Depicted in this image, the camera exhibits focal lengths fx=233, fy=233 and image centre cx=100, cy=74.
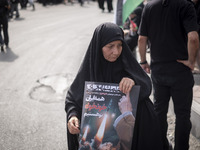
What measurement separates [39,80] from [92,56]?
4.13 metres

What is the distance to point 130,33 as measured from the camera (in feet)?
19.1

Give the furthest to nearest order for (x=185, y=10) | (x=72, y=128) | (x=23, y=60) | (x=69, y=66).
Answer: (x=23, y=60)
(x=69, y=66)
(x=185, y=10)
(x=72, y=128)

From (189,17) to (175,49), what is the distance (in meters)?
0.36

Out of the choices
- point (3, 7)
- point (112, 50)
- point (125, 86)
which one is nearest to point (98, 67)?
point (112, 50)

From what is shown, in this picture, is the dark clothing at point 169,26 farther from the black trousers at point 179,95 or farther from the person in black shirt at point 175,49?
the black trousers at point 179,95

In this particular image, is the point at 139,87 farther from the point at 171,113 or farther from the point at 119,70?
the point at 171,113

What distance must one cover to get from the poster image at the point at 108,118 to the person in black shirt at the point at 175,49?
1122 millimetres

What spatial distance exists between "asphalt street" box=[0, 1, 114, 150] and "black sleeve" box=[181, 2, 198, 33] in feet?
7.49

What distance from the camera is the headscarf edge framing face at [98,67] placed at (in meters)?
1.76

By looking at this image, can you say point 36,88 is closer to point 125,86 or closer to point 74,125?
point 74,125

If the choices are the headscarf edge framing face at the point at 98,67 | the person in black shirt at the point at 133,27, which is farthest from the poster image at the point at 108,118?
the person in black shirt at the point at 133,27

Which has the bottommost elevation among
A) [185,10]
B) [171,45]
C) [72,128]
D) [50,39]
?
[50,39]

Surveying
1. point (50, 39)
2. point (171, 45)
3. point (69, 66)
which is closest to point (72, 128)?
point (171, 45)

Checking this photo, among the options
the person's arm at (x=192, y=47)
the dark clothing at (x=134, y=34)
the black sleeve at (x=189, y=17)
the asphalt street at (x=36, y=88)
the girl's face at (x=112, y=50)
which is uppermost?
the black sleeve at (x=189, y=17)
